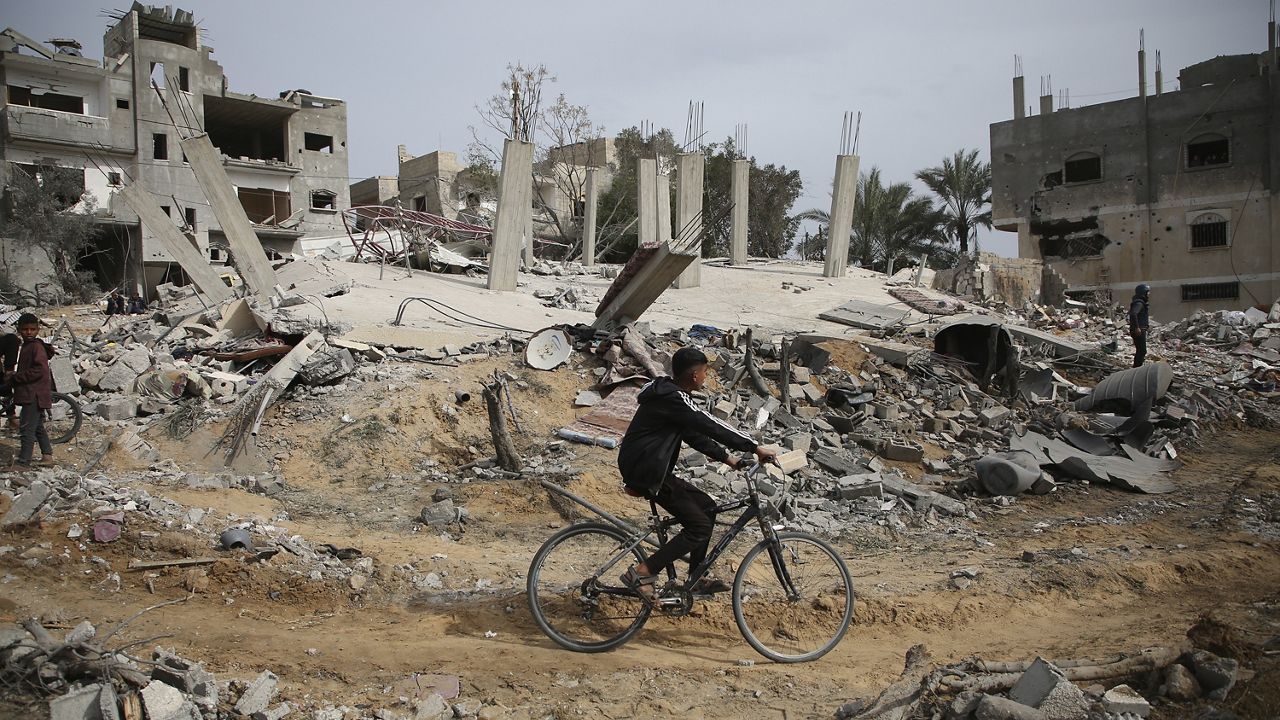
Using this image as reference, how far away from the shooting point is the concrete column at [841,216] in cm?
2339

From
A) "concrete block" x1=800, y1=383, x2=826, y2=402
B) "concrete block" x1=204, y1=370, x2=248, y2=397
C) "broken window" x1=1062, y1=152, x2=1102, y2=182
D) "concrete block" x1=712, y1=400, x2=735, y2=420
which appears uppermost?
"broken window" x1=1062, y1=152, x2=1102, y2=182

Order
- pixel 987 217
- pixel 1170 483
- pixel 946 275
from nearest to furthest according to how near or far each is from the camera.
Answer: pixel 1170 483, pixel 946 275, pixel 987 217

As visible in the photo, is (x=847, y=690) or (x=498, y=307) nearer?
(x=847, y=690)

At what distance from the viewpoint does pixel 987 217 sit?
34.1 metres

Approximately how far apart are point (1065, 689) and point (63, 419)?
10.0 m

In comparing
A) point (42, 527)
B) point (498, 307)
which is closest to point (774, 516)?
point (42, 527)

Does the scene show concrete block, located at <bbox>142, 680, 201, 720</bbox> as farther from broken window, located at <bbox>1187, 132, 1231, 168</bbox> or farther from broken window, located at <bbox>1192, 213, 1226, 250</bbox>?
broken window, located at <bbox>1187, 132, 1231, 168</bbox>

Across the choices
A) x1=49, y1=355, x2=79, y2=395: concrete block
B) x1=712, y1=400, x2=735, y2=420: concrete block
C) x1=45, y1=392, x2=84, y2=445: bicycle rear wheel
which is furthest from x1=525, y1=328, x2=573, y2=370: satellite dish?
x1=49, y1=355, x2=79, y2=395: concrete block

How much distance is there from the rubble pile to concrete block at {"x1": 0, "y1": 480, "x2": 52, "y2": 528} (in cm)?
533

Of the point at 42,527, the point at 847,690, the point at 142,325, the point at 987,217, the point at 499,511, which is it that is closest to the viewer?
the point at 847,690

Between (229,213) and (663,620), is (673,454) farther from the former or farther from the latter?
(229,213)

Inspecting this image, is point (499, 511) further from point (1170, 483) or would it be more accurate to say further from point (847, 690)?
point (1170, 483)

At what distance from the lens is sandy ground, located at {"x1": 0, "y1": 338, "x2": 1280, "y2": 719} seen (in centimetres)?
396

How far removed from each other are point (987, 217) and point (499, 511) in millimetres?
31722
